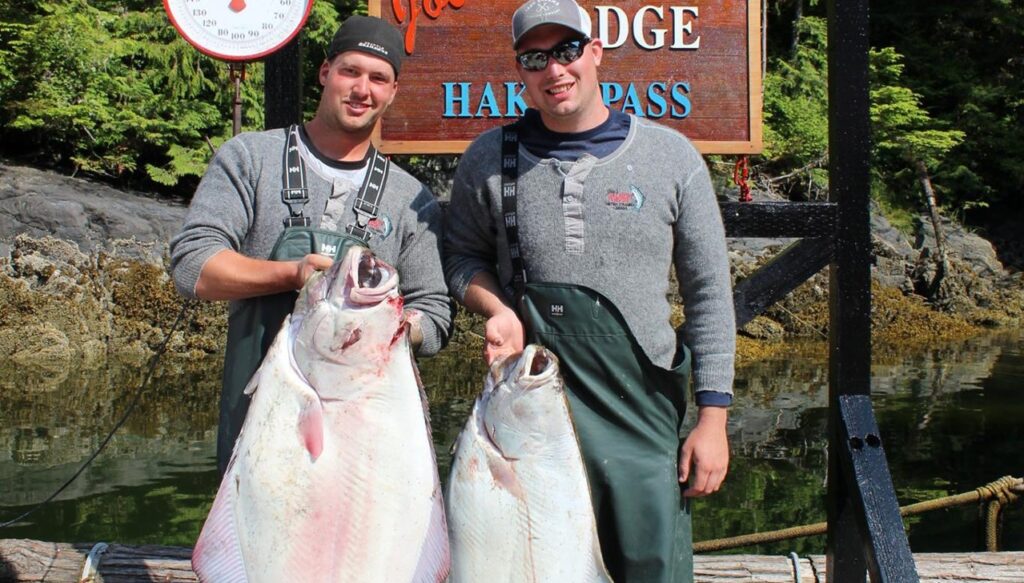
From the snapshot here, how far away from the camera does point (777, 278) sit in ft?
12.8

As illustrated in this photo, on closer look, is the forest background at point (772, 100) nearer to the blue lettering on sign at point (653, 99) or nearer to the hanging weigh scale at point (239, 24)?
the blue lettering on sign at point (653, 99)

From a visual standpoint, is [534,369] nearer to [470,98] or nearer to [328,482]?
[328,482]

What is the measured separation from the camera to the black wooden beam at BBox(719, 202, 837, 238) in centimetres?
380

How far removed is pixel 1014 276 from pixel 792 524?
48.9 ft

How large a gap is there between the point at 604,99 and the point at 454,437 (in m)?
4.90

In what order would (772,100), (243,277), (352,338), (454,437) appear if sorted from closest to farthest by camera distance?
(352,338) → (243,277) → (454,437) → (772,100)

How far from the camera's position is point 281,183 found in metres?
2.71

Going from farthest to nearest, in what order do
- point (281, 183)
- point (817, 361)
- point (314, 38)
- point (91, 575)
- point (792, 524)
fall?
point (314, 38)
point (817, 361)
point (792, 524)
point (91, 575)
point (281, 183)

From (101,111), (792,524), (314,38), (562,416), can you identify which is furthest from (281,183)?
(314,38)

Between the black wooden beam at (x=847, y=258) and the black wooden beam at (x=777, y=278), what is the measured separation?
92mm

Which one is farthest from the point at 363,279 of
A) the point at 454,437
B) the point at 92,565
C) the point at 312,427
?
the point at 454,437

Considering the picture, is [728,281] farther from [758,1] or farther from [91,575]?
[91,575]

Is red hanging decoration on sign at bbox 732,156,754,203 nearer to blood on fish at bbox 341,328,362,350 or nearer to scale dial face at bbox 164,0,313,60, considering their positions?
scale dial face at bbox 164,0,313,60

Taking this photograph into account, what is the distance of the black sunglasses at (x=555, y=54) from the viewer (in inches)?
106
